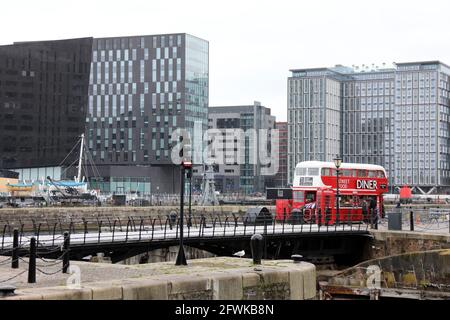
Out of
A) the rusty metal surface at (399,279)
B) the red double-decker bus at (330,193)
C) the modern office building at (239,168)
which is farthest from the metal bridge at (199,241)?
the modern office building at (239,168)

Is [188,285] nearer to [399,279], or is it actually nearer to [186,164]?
[186,164]

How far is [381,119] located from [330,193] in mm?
150072

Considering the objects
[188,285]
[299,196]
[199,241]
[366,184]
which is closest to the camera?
[188,285]

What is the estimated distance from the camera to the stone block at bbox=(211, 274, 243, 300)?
14788 millimetres

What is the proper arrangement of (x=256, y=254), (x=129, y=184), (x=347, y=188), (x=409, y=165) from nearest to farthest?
1. (x=256, y=254)
2. (x=347, y=188)
3. (x=129, y=184)
4. (x=409, y=165)

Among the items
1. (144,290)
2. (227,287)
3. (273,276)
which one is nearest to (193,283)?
(227,287)

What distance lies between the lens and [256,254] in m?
17.8

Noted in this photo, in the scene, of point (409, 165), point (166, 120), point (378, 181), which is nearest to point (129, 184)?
point (166, 120)

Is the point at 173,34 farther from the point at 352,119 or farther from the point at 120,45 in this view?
the point at 352,119

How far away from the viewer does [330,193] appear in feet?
151

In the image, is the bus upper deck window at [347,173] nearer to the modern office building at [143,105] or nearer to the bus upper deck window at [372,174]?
the bus upper deck window at [372,174]

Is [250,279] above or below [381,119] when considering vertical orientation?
below

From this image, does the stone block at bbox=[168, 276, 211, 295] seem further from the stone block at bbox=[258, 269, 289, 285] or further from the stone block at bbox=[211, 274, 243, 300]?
the stone block at bbox=[258, 269, 289, 285]
